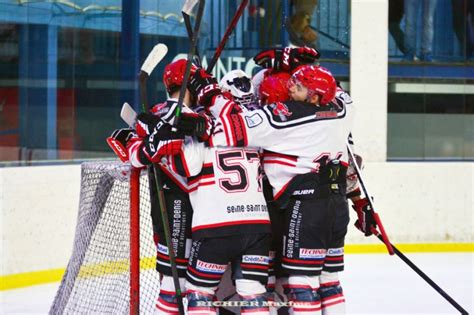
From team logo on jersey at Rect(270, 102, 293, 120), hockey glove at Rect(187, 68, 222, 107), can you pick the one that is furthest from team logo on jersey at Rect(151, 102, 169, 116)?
team logo on jersey at Rect(270, 102, 293, 120)

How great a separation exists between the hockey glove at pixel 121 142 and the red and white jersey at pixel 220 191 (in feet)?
0.89

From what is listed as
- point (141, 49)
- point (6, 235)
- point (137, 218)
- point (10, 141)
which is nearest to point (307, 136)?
point (137, 218)

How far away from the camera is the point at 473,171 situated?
24.2 feet

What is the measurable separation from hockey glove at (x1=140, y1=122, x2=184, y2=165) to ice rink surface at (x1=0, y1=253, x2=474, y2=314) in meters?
1.95

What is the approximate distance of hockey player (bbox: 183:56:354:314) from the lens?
11.3 ft

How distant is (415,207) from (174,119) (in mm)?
4229

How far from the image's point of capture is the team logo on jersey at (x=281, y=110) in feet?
11.3

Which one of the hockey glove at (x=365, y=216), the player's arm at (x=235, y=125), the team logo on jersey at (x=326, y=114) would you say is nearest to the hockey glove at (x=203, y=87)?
the player's arm at (x=235, y=125)

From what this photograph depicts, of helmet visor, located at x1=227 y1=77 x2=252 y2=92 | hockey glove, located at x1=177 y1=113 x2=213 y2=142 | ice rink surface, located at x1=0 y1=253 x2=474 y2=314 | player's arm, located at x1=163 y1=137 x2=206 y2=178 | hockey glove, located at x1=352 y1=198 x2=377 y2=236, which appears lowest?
ice rink surface, located at x1=0 y1=253 x2=474 y2=314

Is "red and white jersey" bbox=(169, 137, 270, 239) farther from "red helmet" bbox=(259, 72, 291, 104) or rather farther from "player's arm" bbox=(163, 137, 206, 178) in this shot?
"red helmet" bbox=(259, 72, 291, 104)

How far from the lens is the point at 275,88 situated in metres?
3.64

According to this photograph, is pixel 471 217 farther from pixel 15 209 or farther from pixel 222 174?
pixel 222 174

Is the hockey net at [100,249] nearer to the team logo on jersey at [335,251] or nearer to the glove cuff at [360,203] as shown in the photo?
the team logo on jersey at [335,251]

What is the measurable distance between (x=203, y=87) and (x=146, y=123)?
0.24 metres
